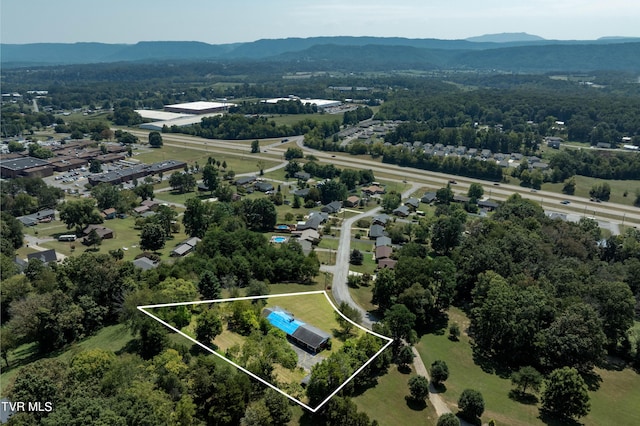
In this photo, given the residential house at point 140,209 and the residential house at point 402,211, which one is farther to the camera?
the residential house at point 402,211

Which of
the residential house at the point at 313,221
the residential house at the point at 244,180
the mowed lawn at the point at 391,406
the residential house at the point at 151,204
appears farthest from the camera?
the residential house at the point at 244,180

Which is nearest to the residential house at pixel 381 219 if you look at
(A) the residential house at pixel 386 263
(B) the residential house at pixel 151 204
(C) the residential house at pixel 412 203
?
(C) the residential house at pixel 412 203

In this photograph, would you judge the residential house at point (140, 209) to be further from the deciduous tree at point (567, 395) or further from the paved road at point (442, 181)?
the deciduous tree at point (567, 395)

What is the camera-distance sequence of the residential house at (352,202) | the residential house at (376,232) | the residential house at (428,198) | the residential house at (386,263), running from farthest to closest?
the residential house at (428,198), the residential house at (352,202), the residential house at (376,232), the residential house at (386,263)

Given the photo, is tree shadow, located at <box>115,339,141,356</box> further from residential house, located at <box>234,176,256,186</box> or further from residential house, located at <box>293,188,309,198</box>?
residential house, located at <box>234,176,256,186</box>

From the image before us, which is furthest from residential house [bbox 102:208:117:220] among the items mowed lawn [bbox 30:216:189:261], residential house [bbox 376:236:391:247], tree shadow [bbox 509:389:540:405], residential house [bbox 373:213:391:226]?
tree shadow [bbox 509:389:540:405]

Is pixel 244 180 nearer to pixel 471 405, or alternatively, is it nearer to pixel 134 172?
pixel 134 172
